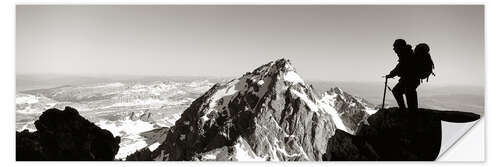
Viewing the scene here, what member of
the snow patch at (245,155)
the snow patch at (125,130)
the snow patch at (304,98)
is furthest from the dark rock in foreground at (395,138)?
the snow patch at (304,98)

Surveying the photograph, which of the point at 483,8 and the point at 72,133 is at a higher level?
the point at 483,8

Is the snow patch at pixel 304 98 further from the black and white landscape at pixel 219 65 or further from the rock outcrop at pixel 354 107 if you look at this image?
the black and white landscape at pixel 219 65

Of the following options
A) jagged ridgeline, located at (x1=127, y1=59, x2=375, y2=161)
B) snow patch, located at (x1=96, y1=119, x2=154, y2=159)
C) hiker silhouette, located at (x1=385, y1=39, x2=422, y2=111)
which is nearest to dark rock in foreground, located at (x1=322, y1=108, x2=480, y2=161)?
hiker silhouette, located at (x1=385, y1=39, x2=422, y2=111)

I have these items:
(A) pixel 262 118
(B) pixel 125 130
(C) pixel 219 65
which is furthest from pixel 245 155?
(A) pixel 262 118

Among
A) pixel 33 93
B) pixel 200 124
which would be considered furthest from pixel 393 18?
pixel 200 124

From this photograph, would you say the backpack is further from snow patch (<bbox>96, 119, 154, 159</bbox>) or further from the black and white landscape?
snow patch (<bbox>96, 119, 154, 159</bbox>)
